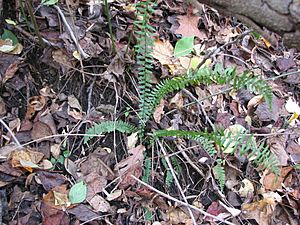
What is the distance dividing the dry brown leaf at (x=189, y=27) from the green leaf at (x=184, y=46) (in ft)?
0.36

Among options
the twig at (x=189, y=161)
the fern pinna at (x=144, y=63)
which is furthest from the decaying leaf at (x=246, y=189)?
the fern pinna at (x=144, y=63)

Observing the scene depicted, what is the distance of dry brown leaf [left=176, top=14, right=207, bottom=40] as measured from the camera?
7.94 ft

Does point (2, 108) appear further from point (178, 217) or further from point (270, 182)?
point (270, 182)

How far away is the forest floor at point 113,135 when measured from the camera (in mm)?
1869

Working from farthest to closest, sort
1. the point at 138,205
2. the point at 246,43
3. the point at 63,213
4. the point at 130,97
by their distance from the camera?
the point at 246,43 → the point at 130,97 → the point at 138,205 → the point at 63,213

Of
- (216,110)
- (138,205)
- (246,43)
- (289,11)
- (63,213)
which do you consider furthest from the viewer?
(246,43)

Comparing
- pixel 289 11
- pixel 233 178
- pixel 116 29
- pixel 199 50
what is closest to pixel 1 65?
pixel 116 29

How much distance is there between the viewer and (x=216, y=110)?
2.31m

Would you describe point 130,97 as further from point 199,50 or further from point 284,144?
point 284,144

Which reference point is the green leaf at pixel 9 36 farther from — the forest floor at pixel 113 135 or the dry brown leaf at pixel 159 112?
the dry brown leaf at pixel 159 112

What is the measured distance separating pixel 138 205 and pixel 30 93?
739 mm

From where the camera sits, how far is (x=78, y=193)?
1.86m

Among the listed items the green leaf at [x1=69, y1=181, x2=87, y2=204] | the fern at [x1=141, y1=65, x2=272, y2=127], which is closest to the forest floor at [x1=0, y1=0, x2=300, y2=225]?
the green leaf at [x1=69, y1=181, x2=87, y2=204]

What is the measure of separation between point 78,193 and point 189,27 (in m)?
1.18
